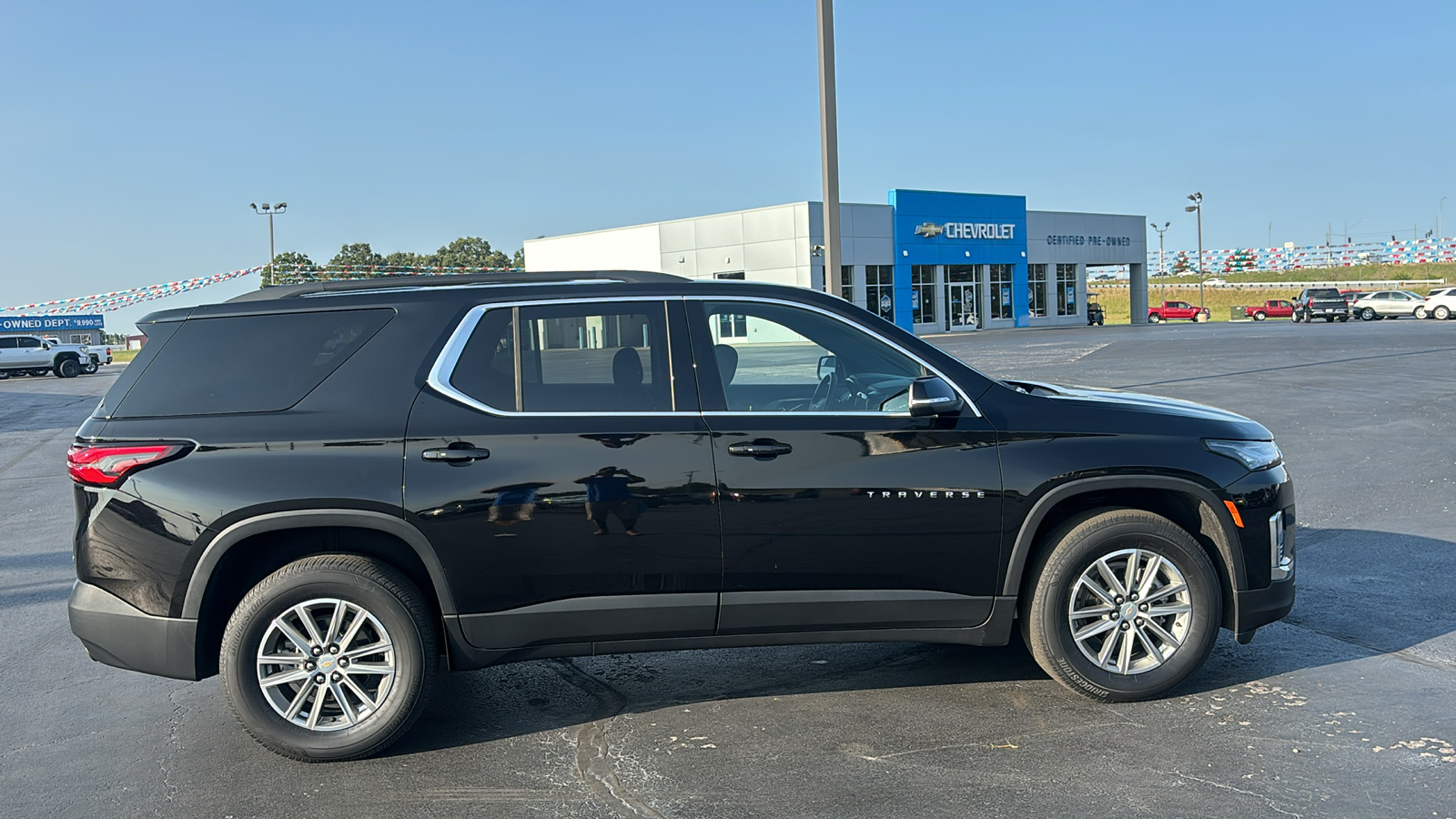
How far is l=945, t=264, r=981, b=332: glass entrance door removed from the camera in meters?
61.0

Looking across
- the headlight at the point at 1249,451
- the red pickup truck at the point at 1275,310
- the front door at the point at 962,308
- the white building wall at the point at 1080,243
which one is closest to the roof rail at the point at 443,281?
the headlight at the point at 1249,451

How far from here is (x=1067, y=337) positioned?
43.3 meters

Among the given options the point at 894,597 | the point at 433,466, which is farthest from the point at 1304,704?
the point at 433,466

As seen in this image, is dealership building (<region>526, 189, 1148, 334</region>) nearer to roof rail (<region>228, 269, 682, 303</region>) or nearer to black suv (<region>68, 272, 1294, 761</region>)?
roof rail (<region>228, 269, 682, 303</region>)

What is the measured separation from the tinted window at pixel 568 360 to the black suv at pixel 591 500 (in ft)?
0.04

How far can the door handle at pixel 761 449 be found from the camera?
436cm

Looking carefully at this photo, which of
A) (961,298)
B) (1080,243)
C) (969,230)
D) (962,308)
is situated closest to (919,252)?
(969,230)

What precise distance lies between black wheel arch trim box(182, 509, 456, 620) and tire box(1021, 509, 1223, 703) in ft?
8.22

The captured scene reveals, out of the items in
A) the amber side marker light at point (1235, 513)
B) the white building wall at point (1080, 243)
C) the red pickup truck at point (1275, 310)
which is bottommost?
the amber side marker light at point (1235, 513)

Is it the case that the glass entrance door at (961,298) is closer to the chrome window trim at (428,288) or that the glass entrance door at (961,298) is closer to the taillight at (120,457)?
the chrome window trim at (428,288)

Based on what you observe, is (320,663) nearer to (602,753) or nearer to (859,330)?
(602,753)

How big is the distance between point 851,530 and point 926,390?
2.07 feet

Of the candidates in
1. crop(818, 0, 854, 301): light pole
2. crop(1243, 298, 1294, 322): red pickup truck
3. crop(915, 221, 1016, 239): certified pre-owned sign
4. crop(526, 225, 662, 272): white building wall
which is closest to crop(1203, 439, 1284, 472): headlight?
crop(818, 0, 854, 301): light pole

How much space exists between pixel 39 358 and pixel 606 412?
157 ft
